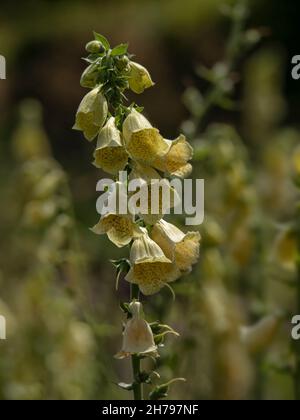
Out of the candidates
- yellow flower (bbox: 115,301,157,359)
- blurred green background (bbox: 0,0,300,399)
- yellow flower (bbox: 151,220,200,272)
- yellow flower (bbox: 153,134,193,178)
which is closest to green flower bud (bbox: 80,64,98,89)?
yellow flower (bbox: 153,134,193,178)

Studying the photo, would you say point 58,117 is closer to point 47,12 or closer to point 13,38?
point 13,38

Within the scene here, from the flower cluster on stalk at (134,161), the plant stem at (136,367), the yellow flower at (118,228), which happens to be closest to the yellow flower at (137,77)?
the flower cluster on stalk at (134,161)

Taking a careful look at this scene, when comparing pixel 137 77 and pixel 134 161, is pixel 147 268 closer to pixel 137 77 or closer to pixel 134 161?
pixel 134 161

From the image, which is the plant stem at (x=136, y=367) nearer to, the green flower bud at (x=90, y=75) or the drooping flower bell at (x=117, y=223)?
the drooping flower bell at (x=117, y=223)

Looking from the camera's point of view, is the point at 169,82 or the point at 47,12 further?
the point at 47,12
